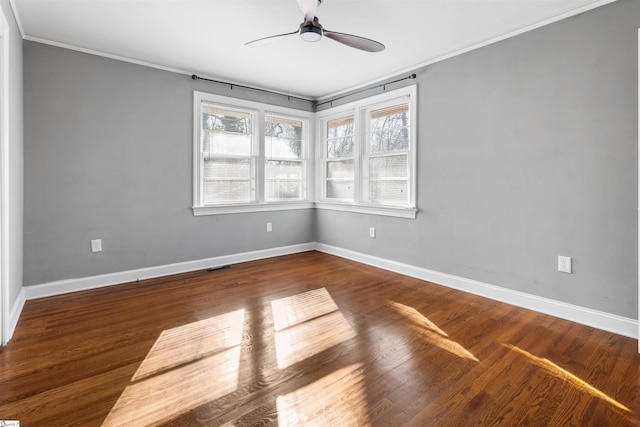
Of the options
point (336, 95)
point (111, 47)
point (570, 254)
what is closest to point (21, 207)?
point (111, 47)

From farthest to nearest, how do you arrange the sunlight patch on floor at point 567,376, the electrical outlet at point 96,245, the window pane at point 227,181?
the window pane at point 227,181 < the electrical outlet at point 96,245 < the sunlight patch on floor at point 567,376

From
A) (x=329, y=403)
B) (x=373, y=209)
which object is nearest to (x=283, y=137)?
(x=373, y=209)

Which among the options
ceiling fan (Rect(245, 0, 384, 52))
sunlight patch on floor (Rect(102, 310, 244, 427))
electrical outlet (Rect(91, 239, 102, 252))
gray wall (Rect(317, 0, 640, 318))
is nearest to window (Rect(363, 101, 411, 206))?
gray wall (Rect(317, 0, 640, 318))

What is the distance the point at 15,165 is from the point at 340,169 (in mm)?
3698

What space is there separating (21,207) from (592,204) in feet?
16.2

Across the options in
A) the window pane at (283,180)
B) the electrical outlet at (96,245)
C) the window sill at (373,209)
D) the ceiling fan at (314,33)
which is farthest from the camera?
the window pane at (283,180)

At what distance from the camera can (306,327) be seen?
2631 mm

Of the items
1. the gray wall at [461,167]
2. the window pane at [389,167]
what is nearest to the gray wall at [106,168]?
the gray wall at [461,167]

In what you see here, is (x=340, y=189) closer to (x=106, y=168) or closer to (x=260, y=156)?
(x=260, y=156)

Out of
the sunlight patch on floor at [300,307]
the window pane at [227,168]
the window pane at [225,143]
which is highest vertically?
the window pane at [225,143]

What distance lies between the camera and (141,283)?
3.75 metres

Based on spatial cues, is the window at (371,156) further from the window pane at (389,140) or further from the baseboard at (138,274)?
the baseboard at (138,274)

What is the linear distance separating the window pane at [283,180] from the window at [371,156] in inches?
14.8

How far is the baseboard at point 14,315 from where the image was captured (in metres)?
2.32
